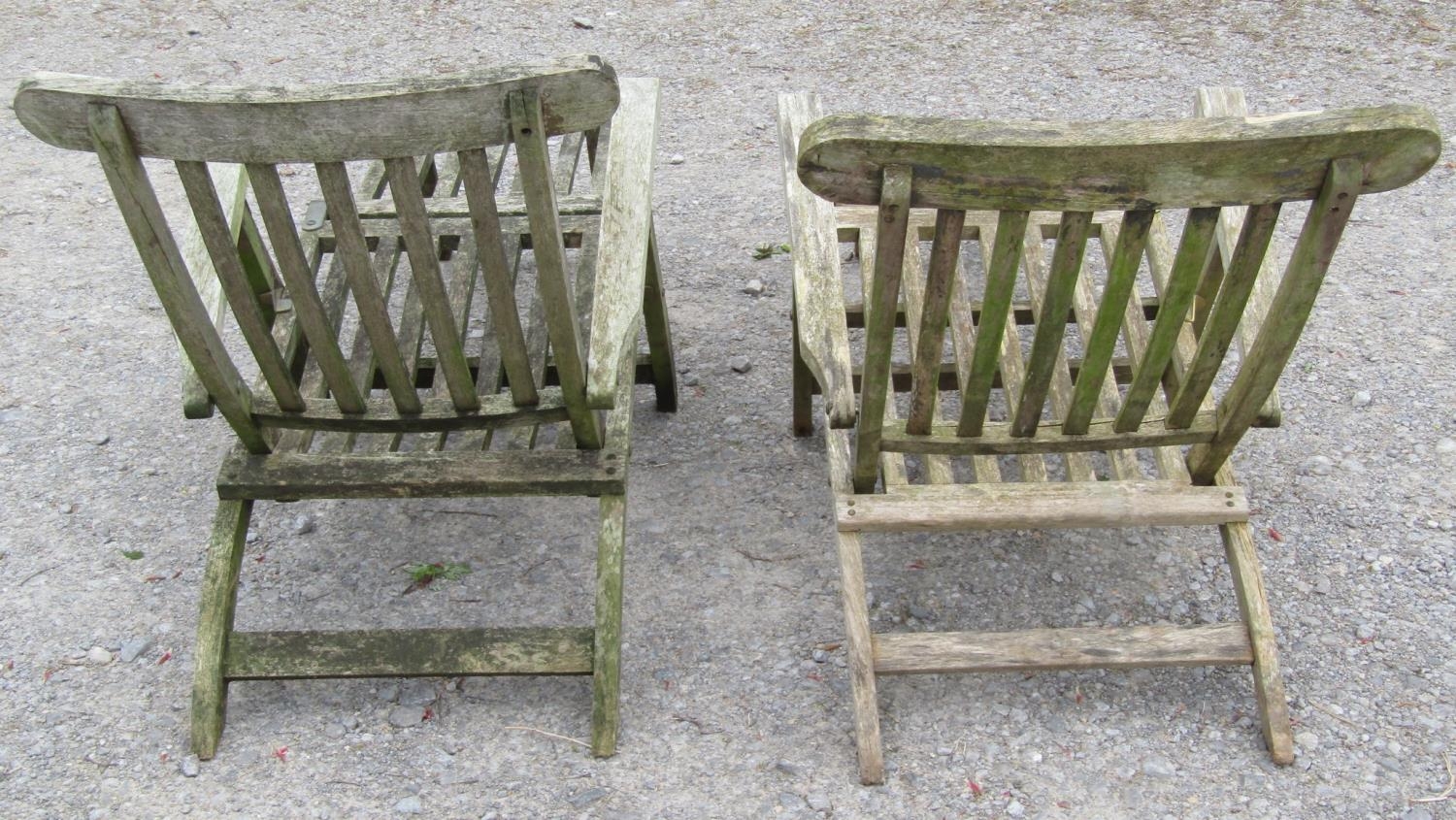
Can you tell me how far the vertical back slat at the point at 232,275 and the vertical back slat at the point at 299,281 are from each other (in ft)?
0.25

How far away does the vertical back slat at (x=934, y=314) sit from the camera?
81.4 inches

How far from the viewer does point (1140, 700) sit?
274 cm

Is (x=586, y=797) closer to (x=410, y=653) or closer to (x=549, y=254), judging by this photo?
(x=410, y=653)

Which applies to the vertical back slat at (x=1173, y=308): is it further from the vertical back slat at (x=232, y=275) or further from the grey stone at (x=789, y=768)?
the vertical back slat at (x=232, y=275)

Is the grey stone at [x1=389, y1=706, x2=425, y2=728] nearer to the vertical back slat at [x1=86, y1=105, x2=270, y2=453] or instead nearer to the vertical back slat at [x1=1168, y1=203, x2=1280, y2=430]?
the vertical back slat at [x1=86, y1=105, x2=270, y2=453]

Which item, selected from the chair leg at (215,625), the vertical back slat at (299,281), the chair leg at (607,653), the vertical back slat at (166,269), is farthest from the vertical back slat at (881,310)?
the chair leg at (215,625)

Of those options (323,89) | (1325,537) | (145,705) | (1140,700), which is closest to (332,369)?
(323,89)

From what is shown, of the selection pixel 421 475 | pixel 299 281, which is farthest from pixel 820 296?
pixel 299 281

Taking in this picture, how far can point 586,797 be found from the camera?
2.58 m

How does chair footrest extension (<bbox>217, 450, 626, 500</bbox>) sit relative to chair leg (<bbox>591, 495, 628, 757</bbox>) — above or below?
above

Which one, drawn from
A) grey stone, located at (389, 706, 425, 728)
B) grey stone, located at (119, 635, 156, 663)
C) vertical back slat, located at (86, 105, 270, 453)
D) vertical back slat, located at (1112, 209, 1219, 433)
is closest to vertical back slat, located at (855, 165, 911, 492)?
vertical back slat, located at (1112, 209, 1219, 433)

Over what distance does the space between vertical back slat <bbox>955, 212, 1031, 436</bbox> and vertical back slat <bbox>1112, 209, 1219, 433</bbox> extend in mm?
260

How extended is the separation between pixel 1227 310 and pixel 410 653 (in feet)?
5.73

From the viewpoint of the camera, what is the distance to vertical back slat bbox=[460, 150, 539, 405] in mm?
2111
